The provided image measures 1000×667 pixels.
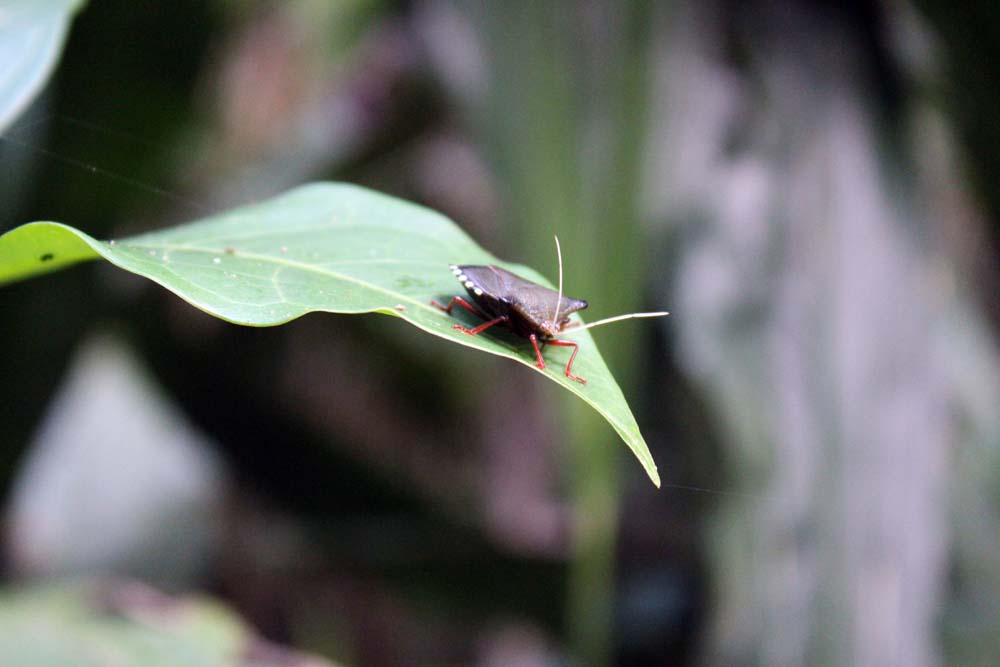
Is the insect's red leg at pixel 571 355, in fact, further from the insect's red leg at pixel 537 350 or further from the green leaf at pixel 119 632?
the green leaf at pixel 119 632

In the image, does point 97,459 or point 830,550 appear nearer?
point 830,550

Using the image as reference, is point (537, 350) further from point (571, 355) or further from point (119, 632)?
point (119, 632)

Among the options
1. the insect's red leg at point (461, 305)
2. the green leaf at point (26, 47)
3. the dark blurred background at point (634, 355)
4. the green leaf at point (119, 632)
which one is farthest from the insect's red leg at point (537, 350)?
the green leaf at point (119, 632)

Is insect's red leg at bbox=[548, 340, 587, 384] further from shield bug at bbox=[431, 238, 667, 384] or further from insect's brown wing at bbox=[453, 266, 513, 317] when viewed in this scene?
insect's brown wing at bbox=[453, 266, 513, 317]

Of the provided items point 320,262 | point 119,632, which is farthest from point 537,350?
point 119,632

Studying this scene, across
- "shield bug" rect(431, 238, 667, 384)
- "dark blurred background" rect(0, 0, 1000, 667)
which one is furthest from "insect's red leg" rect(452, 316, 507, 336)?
"dark blurred background" rect(0, 0, 1000, 667)

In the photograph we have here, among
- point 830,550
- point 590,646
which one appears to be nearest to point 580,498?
point 590,646

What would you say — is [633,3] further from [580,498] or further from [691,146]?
[580,498]
